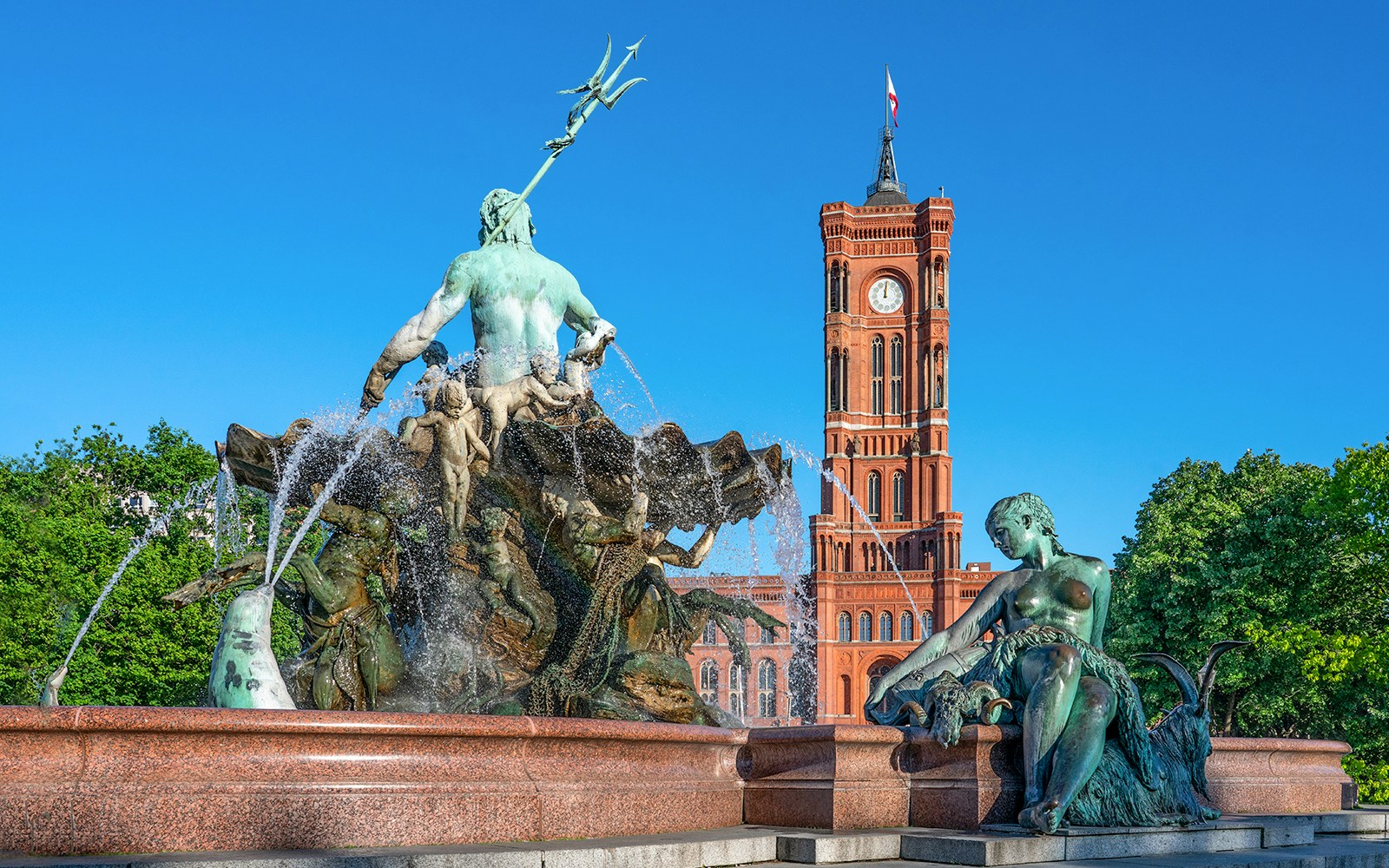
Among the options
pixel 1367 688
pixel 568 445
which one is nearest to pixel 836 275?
pixel 1367 688

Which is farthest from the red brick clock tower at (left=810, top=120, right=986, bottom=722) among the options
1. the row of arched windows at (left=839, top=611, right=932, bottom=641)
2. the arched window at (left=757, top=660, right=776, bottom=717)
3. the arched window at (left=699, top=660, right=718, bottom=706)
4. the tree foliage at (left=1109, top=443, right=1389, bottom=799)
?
the tree foliage at (left=1109, top=443, right=1389, bottom=799)

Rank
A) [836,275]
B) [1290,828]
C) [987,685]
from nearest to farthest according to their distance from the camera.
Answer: [987,685] < [1290,828] < [836,275]

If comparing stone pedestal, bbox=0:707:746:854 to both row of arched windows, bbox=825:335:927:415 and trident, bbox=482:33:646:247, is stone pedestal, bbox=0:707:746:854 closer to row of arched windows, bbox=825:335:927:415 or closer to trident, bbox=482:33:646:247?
trident, bbox=482:33:646:247

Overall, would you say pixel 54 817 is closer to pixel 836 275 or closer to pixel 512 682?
pixel 512 682

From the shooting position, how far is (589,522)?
10.4m

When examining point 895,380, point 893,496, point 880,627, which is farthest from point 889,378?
point 880,627

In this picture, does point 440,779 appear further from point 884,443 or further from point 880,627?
point 884,443

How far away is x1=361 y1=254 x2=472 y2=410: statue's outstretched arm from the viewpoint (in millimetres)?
10969

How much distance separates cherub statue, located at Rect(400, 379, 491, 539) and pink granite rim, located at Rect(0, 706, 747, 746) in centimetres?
431

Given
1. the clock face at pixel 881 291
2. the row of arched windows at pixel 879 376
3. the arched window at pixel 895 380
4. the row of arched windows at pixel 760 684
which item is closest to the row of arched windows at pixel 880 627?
the row of arched windows at pixel 760 684

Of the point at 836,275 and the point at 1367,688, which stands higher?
the point at 836,275

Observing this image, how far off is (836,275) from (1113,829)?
96.7m

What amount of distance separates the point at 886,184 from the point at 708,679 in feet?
155

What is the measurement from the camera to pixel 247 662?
8023 millimetres
